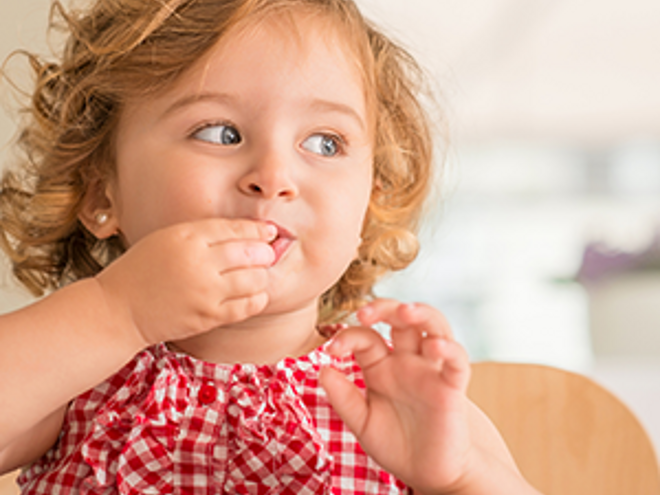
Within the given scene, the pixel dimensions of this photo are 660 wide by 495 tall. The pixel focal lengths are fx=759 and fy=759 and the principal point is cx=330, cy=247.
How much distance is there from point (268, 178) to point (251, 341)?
0.23 m

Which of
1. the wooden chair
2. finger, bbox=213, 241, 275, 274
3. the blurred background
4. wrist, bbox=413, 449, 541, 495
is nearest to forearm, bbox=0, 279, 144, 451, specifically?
finger, bbox=213, 241, 275, 274

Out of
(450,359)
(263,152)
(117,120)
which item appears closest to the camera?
(450,359)

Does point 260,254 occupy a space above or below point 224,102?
below

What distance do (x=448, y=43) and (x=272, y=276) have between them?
104 centimetres

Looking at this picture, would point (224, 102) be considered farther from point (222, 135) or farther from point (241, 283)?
point (241, 283)

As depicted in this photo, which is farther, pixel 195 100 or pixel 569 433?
pixel 569 433

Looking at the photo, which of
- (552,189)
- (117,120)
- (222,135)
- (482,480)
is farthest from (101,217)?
(552,189)

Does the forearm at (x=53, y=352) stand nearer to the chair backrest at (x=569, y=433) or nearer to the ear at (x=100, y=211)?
the ear at (x=100, y=211)

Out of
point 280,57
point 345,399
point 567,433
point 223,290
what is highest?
point 280,57

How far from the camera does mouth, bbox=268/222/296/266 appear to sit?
0.75 meters

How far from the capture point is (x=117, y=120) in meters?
0.86

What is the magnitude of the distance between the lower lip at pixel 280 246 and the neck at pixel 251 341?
12 centimetres

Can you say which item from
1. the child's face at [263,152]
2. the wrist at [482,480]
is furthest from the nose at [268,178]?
the wrist at [482,480]

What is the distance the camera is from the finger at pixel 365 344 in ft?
2.26
